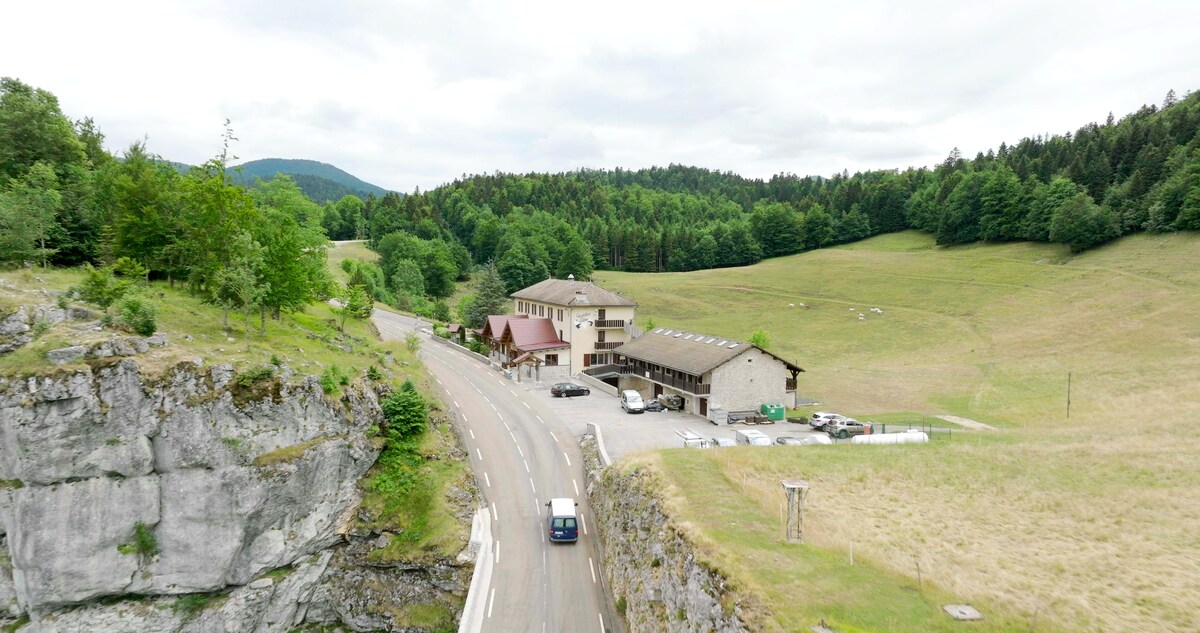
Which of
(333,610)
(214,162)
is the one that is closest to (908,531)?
(333,610)

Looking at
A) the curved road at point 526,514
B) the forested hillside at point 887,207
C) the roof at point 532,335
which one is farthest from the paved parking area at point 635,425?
the forested hillside at point 887,207

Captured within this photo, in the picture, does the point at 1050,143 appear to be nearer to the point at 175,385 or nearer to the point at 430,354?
the point at 430,354

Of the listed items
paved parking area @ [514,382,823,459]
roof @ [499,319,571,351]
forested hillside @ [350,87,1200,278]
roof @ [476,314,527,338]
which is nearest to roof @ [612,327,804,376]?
paved parking area @ [514,382,823,459]

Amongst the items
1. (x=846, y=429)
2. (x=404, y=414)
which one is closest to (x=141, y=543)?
(x=404, y=414)

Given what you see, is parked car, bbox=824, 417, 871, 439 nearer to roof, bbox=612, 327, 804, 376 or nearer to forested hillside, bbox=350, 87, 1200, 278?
roof, bbox=612, 327, 804, 376

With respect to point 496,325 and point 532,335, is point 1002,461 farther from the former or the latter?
point 496,325

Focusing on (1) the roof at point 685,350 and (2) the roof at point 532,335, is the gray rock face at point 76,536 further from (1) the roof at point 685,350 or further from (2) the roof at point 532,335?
(1) the roof at point 685,350
